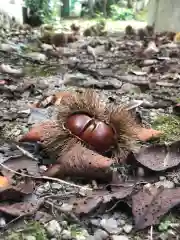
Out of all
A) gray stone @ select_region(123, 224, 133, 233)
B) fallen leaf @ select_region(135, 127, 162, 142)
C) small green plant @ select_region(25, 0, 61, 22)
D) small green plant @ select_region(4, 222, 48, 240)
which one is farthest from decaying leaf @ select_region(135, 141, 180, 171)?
small green plant @ select_region(25, 0, 61, 22)

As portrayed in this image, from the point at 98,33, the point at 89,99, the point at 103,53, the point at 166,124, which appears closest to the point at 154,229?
the point at 89,99

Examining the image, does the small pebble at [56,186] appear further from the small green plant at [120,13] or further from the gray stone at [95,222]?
the small green plant at [120,13]

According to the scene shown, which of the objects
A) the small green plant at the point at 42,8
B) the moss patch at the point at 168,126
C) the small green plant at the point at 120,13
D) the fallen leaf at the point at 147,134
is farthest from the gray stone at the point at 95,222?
the small green plant at the point at 120,13

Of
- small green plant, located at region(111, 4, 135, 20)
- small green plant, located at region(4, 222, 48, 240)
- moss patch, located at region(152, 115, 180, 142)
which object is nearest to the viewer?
small green plant, located at region(4, 222, 48, 240)

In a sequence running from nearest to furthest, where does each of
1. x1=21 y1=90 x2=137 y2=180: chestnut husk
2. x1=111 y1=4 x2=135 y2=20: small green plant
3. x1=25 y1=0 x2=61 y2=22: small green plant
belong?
x1=21 y1=90 x2=137 y2=180: chestnut husk < x1=25 y1=0 x2=61 y2=22: small green plant < x1=111 y1=4 x2=135 y2=20: small green plant

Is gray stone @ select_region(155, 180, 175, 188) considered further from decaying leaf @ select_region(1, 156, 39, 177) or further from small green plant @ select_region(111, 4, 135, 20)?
small green plant @ select_region(111, 4, 135, 20)

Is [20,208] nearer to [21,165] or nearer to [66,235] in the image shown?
[66,235]

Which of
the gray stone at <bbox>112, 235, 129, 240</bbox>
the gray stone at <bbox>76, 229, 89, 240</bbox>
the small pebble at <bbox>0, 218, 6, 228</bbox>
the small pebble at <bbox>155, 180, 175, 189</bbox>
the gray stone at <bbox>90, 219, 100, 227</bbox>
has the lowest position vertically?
the gray stone at <bbox>112, 235, 129, 240</bbox>

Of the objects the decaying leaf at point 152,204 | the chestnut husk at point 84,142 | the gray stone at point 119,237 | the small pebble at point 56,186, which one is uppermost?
the chestnut husk at point 84,142
